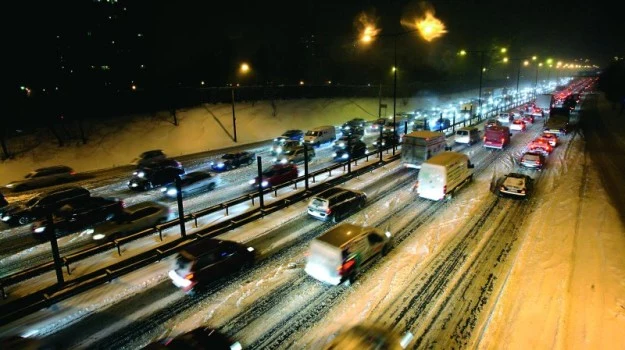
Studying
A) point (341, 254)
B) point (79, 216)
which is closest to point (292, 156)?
point (79, 216)

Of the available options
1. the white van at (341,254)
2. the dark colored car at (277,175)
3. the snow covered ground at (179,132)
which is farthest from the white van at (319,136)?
the white van at (341,254)

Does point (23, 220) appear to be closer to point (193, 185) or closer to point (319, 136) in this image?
point (193, 185)

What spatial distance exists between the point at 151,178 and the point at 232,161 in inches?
275

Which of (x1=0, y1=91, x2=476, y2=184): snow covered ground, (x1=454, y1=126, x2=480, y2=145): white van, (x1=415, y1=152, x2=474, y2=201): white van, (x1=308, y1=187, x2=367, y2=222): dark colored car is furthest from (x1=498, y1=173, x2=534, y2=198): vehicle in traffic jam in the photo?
(x1=0, y1=91, x2=476, y2=184): snow covered ground

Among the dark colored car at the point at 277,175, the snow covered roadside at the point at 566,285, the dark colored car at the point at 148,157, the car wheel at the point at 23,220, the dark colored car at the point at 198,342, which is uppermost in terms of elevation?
the dark colored car at the point at 148,157

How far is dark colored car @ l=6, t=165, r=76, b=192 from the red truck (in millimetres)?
35540

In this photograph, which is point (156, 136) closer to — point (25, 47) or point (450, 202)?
point (25, 47)

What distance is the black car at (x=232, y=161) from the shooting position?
29.9 m

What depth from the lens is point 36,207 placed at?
63.7 ft

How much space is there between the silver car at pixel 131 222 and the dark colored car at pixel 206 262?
488 centimetres

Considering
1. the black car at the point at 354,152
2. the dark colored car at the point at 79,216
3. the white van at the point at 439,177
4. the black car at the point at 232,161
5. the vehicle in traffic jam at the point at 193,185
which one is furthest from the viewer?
the black car at the point at 354,152

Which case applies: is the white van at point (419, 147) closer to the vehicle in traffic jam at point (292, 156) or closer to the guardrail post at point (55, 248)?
the vehicle in traffic jam at point (292, 156)

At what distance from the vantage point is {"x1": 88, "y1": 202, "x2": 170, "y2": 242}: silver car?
16.0 metres

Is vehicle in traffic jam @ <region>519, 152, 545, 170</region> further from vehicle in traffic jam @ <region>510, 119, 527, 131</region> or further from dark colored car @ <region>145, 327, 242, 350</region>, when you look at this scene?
dark colored car @ <region>145, 327, 242, 350</region>
